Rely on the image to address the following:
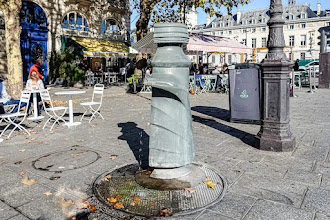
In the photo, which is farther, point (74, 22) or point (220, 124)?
point (74, 22)

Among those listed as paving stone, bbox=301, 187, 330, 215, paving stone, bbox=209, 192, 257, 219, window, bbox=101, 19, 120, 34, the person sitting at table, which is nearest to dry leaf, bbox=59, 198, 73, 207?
paving stone, bbox=209, 192, 257, 219

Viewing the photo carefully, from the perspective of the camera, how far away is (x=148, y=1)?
14.9 metres

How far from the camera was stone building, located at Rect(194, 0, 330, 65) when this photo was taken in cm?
→ 6738

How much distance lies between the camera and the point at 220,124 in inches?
271

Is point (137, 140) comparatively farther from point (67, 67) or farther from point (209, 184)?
point (67, 67)

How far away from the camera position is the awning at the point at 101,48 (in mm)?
19447

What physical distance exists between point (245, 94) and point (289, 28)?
73.6m

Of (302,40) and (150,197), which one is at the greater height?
(302,40)

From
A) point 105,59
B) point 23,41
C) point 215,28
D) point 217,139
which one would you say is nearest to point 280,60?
point 217,139

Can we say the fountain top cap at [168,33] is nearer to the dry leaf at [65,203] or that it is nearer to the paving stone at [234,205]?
the paving stone at [234,205]

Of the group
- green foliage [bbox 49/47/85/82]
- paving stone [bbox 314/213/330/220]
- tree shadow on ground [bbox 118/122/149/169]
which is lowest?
paving stone [bbox 314/213/330/220]

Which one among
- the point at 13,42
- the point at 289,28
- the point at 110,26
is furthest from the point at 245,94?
the point at 289,28

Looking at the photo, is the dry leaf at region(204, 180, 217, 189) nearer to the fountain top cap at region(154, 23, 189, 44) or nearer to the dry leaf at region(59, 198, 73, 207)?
the dry leaf at region(59, 198, 73, 207)

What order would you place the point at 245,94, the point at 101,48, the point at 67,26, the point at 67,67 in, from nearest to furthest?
the point at 245,94 → the point at 67,67 → the point at 67,26 → the point at 101,48
